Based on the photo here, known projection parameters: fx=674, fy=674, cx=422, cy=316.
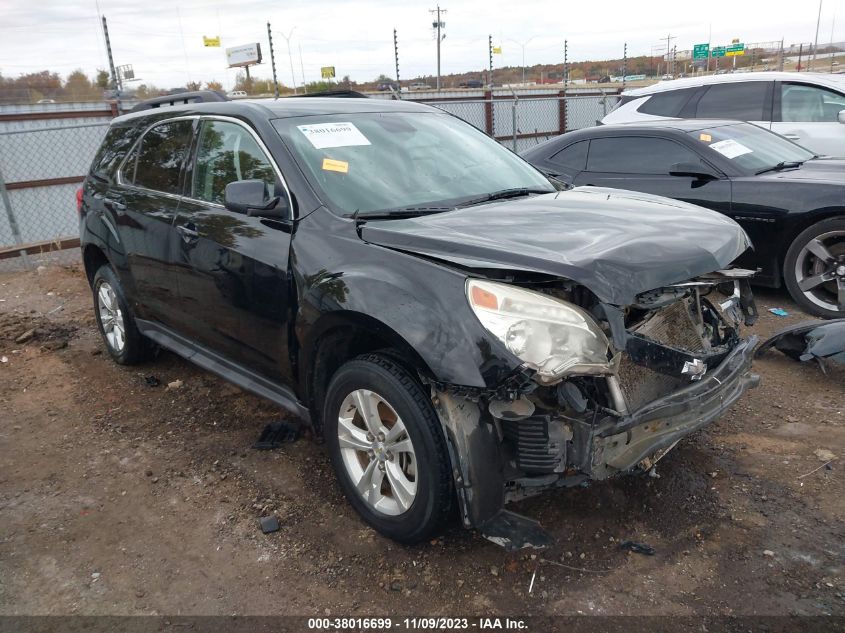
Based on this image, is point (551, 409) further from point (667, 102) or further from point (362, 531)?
point (667, 102)

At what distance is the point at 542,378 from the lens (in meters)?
2.35

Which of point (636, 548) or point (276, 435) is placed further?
point (276, 435)

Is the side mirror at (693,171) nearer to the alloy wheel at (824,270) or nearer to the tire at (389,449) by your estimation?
the alloy wheel at (824,270)

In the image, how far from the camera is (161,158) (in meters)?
4.33

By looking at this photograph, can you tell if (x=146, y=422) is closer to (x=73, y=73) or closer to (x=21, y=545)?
(x=21, y=545)

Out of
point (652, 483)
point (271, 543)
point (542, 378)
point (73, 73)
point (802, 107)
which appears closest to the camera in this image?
point (542, 378)

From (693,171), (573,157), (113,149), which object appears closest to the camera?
(113,149)

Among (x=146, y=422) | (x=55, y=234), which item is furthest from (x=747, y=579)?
(x=55, y=234)

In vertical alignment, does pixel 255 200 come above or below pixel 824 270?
above

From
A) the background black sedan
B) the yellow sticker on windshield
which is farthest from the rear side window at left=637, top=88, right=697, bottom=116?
the yellow sticker on windshield

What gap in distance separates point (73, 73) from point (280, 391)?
39.7 metres

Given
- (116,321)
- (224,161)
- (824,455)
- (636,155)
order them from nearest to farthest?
(824,455) → (224,161) → (116,321) → (636,155)

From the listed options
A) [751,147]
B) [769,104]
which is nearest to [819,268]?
[751,147]

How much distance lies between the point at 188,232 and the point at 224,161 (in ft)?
1.48
